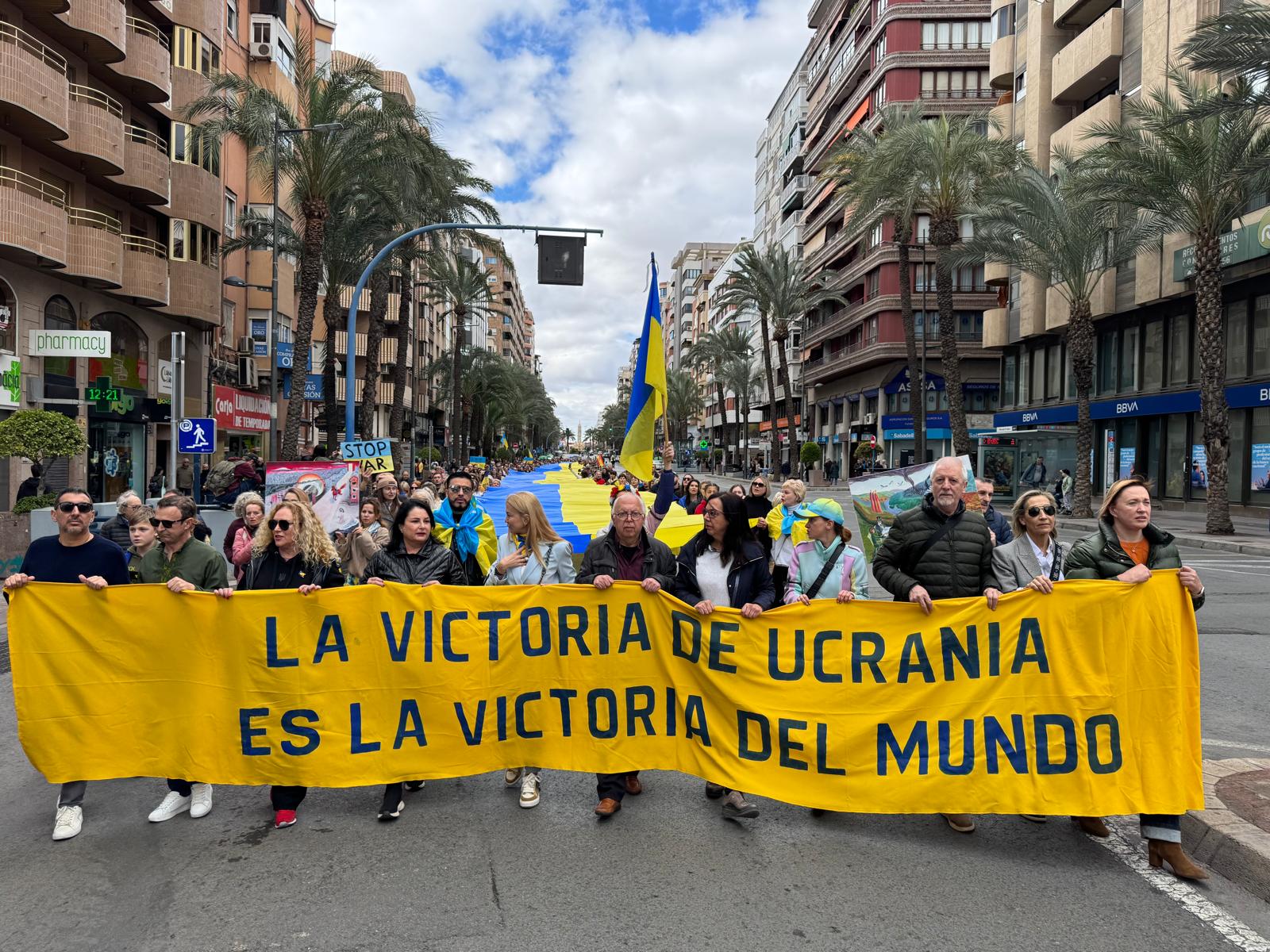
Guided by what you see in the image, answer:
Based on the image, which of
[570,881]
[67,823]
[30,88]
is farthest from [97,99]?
[570,881]

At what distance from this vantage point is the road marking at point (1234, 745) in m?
5.79

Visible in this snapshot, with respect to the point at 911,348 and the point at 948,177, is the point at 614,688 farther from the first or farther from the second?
the point at 911,348

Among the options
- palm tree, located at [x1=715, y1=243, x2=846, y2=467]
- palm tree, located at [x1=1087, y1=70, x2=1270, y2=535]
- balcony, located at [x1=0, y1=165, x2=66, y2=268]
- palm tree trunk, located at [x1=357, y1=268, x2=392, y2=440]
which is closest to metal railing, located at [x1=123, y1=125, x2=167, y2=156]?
balcony, located at [x1=0, y1=165, x2=66, y2=268]

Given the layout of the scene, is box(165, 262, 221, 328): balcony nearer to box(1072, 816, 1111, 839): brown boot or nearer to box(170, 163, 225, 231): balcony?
box(170, 163, 225, 231): balcony

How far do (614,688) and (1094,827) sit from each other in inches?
99.7

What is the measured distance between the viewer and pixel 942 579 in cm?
498

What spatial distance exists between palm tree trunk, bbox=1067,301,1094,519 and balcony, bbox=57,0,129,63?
89.1 ft

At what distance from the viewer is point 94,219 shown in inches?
945

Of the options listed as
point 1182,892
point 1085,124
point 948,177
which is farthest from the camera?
point 1085,124

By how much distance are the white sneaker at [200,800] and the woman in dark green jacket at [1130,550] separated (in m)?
4.67

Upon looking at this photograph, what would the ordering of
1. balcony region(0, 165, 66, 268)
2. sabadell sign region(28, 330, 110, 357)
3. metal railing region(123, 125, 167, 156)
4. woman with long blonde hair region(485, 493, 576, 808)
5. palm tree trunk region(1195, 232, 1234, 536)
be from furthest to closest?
metal railing region(123, 125, 167, 156) → palm tree trunk region(1195, 232, 1234, 536) → balcony region(0, 165, 66, 268) → sabadell sign region(28, 330, 110, 357) → woman with long blonde hair region(485, 493, 576, 808)

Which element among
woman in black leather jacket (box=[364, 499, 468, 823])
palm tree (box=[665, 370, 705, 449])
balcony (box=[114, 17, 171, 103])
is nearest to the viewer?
woman in black leather jacket (box=[364, 499, 468, 823])

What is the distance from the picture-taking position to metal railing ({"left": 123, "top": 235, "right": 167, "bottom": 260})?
25125 millimetres

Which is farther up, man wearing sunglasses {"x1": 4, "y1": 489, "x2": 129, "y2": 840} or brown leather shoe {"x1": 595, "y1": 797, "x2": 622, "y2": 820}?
man wearing sunglasses {"x1": 4, "y1": 489, "x2": 129, "y2": 840}
